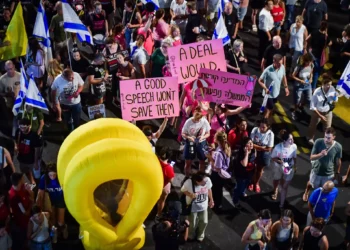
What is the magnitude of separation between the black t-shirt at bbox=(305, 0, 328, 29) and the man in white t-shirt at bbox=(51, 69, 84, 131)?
6.25m

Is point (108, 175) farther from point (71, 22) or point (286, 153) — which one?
point (71, 22)

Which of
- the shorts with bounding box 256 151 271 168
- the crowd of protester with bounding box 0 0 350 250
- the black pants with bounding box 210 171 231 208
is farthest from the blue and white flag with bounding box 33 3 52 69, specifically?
the shorts with bounding box 256 151 271 168

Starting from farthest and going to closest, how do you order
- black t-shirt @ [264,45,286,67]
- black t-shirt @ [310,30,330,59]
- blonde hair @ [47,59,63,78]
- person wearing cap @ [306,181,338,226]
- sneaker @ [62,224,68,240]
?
1. black t-shirt @ [310,30,330,59]
2. black t-shirt @ [264,45,286,67]
3. blonde hair @ [47,59,63,78]
4. sneaker @ [62,224,68,240]
5. person wearing cap @ [306,181,338,226]

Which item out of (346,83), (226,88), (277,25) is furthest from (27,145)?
(277,25)

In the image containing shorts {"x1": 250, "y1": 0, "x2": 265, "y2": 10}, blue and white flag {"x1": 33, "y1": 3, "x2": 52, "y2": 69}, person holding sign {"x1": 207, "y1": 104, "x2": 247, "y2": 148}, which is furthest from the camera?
shorts {"x1": 250, "y1": 0, "x2": 265, "y2": 10}

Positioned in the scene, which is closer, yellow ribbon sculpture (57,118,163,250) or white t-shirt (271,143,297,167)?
yellow ribbon sculpture (57,118,163,250)

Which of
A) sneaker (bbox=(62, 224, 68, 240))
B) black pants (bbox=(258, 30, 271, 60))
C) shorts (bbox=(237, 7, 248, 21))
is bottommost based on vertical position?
sneaker (bbox=(62, 224, 68, 240))

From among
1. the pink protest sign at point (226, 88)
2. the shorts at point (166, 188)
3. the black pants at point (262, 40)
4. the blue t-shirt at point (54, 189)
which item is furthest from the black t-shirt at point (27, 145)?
the black pants at point (262, 40)

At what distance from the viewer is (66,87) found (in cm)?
1252

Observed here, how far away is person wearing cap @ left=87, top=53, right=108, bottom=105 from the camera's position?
43.1ft

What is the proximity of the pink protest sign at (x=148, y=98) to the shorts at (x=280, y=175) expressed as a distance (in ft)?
6.65

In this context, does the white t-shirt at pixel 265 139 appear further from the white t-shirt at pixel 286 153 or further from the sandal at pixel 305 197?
the sandal at pixel 305 197

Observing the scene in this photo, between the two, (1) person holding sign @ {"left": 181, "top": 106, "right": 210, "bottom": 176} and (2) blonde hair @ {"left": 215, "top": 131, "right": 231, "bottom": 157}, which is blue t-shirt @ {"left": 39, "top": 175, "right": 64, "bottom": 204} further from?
(2) blonde hair @ {"left": 215, "top": 131, "right": 231, "bottom": 157}

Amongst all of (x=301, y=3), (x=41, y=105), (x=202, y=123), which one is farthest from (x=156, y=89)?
(x=301, y=3)
